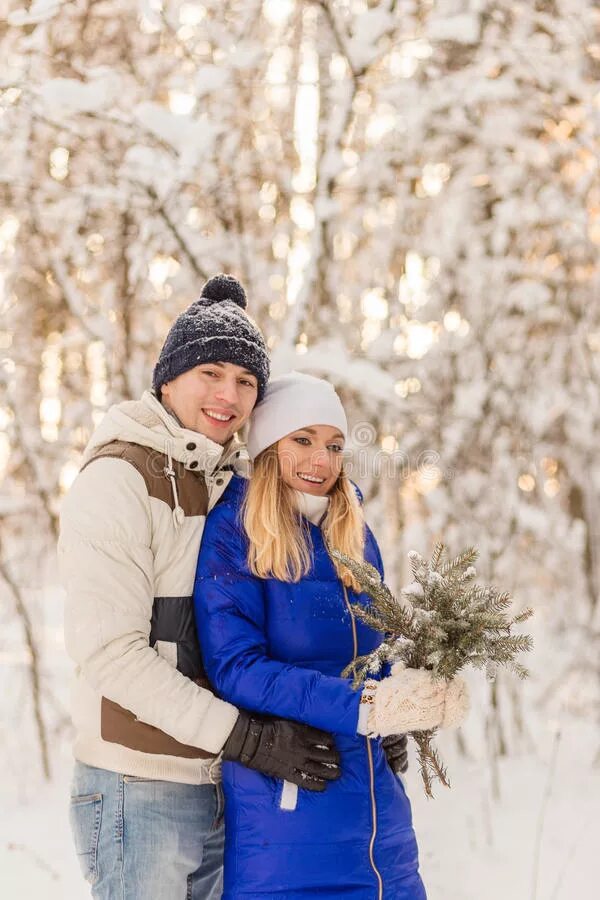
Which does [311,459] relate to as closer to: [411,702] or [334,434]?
[334,434]

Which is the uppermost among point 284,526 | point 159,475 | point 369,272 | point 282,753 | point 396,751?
point 369,272

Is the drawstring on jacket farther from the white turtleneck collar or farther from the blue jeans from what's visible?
the blue jeans

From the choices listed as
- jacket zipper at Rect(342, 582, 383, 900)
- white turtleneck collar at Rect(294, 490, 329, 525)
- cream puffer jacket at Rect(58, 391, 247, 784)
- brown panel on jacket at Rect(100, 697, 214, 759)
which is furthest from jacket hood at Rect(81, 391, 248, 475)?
brown panel on jacket at Rect(100, 697, 214, 759)

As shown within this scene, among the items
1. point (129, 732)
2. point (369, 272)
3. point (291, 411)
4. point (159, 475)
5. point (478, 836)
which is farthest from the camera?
point (369, 272)

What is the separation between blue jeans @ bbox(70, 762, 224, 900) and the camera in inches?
84.9

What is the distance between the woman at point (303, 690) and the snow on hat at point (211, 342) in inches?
13.7

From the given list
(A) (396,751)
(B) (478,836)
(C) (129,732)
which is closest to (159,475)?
(C) (129,732)

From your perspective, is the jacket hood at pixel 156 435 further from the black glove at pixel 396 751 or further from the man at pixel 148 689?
the black glove at pixel 396 751

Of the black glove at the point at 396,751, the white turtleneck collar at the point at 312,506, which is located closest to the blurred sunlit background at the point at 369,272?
the white turtleneck collar at the point at 312,506

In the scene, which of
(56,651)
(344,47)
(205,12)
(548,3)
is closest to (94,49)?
(205,12)

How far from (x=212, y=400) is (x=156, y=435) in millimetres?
217

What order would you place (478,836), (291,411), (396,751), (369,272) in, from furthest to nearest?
(369,272)
(478,836)
(291,411)
(396,751)

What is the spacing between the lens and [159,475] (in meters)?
2.27

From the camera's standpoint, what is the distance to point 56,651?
1027 cm
